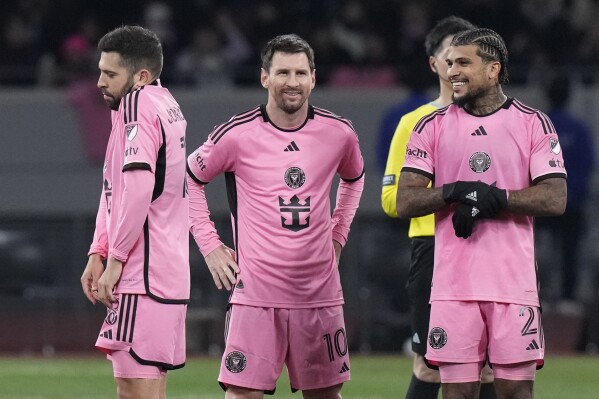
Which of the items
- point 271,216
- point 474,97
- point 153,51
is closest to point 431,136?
point 474,97

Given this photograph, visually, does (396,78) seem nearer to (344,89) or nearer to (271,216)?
(344,89)

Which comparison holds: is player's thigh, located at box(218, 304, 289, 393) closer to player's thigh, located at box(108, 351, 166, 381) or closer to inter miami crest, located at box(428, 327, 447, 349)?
player's thigh, located at box(108, 351, 166, 381)

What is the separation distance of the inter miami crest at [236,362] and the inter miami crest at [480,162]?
4.83 feet

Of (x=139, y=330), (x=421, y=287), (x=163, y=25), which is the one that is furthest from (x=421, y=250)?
(x=163, y=25)

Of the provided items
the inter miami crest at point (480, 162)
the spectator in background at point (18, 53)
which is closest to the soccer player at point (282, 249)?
the inter miami crest at point (480, 162)

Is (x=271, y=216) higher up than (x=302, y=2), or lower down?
lower down

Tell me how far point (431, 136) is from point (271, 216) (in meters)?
0.89

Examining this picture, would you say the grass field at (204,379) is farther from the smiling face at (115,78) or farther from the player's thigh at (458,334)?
the smiling face at (115,78)

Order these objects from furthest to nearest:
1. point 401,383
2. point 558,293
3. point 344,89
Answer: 1. point 344,89
2. point 558,293
3. point 401,383

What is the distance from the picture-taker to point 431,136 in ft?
22.0

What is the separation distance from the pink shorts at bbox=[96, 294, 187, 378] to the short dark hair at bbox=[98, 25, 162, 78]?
1.09 meters

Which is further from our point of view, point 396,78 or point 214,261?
point 396,78

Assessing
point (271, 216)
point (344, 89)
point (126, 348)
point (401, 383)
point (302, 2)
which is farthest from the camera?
point (302, 2)

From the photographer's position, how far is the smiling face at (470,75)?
660 centimetres
